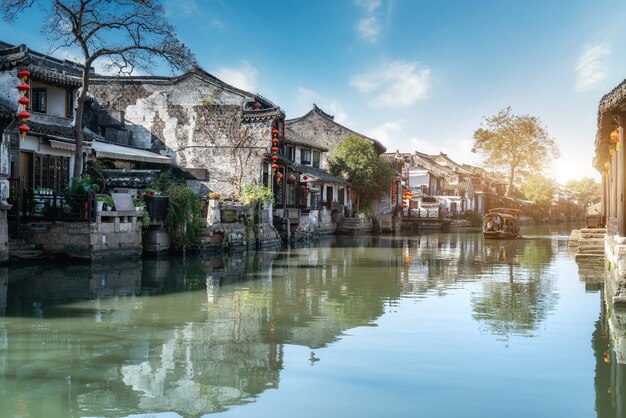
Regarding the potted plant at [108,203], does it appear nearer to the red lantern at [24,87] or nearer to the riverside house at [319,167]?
the red lantern at [24,87]

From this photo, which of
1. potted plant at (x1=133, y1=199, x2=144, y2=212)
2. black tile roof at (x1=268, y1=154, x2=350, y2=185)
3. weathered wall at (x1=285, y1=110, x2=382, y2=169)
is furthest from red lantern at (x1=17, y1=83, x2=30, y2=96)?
weathered wall at (x1=285, y1=110, x2=382, y2=169)

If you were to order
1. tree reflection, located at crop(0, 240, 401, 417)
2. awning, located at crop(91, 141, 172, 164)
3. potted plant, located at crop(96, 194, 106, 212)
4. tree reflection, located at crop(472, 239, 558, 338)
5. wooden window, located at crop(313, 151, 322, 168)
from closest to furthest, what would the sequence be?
tree reflection, located at crop(0, 240, 401, 417), tree reflection, located at crop(472, 239, 558, 338), potted plant, located at crop(96, 194, 106, 212), awning, located at crop(91, 141, 172, 164), wooden window, located at crop(313, 151, 322, 168)

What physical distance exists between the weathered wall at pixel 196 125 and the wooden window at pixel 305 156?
404 inches

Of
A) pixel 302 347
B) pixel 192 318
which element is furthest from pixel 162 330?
Answer: pixel 302 347

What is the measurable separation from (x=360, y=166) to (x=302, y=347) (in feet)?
108

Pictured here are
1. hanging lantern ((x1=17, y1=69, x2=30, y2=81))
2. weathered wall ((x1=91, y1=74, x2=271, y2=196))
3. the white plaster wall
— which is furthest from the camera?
weathered wall ((x1=91, y1=74, x2=271, y2=196))

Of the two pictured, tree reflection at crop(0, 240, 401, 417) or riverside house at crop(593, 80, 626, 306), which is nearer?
tree reflection at crop(0, 240, 401, 417)

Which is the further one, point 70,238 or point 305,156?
point 305,156

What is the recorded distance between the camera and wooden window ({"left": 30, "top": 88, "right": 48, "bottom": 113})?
65.2 feet

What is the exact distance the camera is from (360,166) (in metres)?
40.3

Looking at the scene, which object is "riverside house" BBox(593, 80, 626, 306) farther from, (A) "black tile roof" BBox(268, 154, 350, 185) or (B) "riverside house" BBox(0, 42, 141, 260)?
(A) "black tile roof" BBox(268, 154, 350, 185)

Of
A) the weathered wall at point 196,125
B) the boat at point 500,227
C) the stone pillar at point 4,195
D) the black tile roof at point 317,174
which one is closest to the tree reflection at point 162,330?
the stone pillar at point 4,195

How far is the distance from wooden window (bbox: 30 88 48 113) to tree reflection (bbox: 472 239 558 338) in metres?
15.1

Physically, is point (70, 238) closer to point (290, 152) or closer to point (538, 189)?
point (290, 152)
